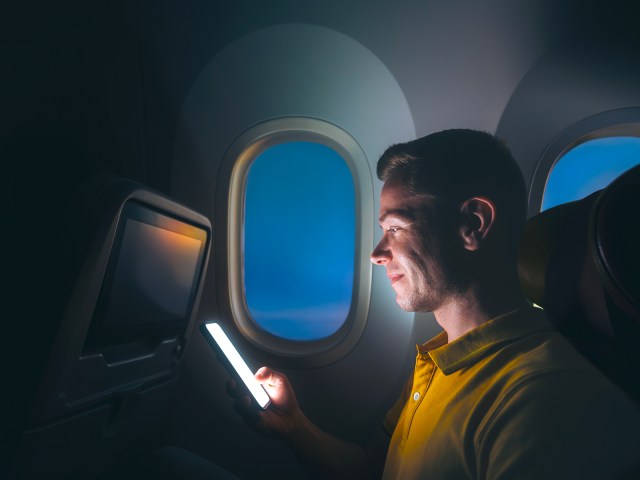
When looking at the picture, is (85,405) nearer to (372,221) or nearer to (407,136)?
(372,221)

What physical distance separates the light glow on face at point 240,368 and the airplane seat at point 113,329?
193mm

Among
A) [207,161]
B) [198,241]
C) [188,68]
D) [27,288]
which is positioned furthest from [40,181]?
[188,68]

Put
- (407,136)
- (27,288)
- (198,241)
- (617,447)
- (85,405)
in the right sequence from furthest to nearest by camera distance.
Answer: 1. (407,136)
2. (198,241)
3. (85,405)
4. (27,288)
5. (617,447)

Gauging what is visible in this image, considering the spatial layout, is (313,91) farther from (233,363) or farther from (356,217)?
(233,363)

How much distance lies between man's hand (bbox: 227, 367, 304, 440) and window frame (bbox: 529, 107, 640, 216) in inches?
51.1

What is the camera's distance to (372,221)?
1952 mm

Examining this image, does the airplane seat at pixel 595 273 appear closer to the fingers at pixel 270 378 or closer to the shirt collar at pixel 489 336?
the shirt collar at pixel 489 336

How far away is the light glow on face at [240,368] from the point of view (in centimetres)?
156

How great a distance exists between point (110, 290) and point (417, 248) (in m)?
0.96

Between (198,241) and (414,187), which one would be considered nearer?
(414,187)

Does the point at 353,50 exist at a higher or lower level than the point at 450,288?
higher

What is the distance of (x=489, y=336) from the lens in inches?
44.8

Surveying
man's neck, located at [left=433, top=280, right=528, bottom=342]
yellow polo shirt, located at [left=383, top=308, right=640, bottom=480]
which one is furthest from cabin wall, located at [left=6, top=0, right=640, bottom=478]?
yellow polo shirt, located at [left=383, top=308, right=640, bottom=480]

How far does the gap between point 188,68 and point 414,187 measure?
3.97ft
